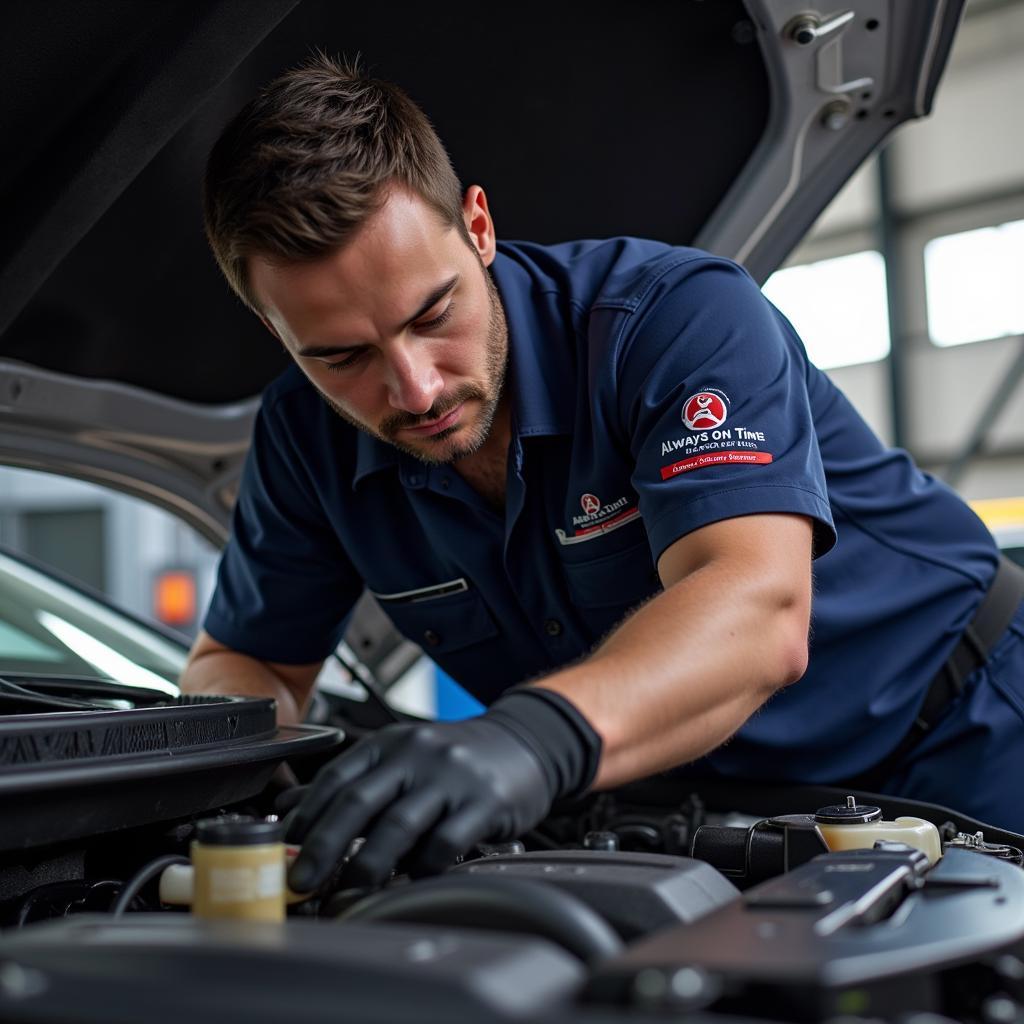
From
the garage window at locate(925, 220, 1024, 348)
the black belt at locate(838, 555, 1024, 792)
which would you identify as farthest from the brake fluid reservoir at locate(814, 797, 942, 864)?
the garage window at locate(925, 220, 1024, 348)

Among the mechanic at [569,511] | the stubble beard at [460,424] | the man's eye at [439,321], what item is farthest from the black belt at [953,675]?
the man's eye at [439,321]

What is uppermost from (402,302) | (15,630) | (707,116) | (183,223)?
(707,116)

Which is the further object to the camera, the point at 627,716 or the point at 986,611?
the point at 986,611

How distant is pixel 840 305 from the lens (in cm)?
830

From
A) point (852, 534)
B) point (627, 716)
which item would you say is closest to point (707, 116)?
point (852, 534)

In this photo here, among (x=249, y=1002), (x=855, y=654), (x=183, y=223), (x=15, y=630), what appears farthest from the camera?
(x=15, y=630)

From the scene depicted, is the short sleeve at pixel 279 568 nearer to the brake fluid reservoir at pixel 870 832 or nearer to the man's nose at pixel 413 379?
the man's nose at pixel 413 379

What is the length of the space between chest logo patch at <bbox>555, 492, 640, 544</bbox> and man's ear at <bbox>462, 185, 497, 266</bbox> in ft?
1.01

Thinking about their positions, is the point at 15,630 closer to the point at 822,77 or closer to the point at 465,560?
the point at 465,560

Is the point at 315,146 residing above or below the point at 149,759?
above

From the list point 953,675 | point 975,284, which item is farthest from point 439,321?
point 975,284

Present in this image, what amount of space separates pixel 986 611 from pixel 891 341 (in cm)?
683

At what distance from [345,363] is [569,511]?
0.98 feet

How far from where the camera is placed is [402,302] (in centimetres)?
118
